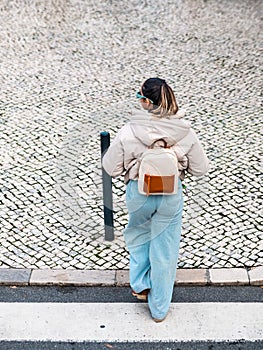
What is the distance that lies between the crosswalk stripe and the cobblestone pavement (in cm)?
51

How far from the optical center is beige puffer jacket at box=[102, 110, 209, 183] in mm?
4004

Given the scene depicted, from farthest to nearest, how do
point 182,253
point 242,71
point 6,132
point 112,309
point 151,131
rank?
point 242,71, point 6,132, point 182,253, point 112,309, point 151,131

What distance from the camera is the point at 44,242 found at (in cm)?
548

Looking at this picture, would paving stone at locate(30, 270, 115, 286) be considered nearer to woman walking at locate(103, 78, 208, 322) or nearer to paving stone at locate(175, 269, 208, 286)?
woman walking at locate(103, 78, 208, 322)

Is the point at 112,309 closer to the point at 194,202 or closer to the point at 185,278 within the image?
the point at 185,278

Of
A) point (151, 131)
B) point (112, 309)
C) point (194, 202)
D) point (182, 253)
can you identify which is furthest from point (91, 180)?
point (151, 131)

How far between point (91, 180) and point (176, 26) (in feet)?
21.0

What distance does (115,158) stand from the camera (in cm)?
414

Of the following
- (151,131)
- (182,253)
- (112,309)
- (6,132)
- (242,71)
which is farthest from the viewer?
(242,71)

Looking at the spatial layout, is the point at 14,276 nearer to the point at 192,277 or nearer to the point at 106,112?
the point at 192,277

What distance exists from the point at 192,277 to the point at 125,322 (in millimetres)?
742

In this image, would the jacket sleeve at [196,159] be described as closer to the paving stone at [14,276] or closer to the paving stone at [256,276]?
the paving stone at [256,276]

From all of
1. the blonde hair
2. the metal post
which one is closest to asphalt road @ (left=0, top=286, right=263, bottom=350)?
the metal post

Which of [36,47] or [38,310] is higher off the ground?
[36,47]
